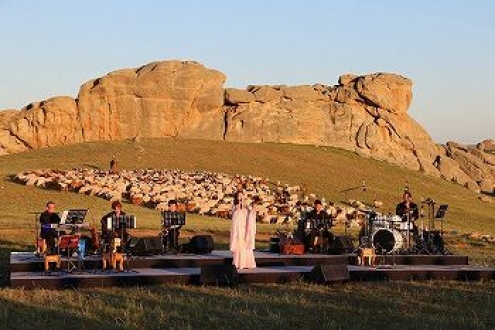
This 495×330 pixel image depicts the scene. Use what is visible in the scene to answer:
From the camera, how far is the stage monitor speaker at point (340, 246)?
2382 centimetres

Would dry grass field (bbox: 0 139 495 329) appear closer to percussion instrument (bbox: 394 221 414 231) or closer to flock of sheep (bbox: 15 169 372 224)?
percussion instrument (bbox: 394 221 414 231)

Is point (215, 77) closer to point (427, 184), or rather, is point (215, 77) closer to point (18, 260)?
point (427, 184)

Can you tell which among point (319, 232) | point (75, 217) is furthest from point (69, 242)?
point (319, 232)

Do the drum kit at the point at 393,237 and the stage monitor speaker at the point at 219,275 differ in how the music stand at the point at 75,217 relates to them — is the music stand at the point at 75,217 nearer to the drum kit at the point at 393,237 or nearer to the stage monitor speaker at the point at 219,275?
the stage monitor speaker at the point at 219,275

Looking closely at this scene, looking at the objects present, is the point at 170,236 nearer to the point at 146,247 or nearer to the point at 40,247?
the point at 146,247

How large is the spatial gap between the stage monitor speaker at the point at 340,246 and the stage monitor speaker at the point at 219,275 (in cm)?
A: 641

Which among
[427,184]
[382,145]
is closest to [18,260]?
[427,184]

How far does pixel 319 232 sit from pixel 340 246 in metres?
0.78

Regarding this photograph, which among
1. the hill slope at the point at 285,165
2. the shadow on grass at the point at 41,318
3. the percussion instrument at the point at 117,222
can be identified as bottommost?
the shadow on grass at the point at 41,318

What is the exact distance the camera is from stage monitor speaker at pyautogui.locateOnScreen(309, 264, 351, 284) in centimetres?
1806

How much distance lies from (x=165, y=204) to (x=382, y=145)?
44.2 meters

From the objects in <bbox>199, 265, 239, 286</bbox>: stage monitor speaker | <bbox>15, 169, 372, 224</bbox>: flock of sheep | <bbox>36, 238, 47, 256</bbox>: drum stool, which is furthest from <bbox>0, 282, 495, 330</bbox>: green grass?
<bbox>15, 169, 372, 224</bbox>: flock of sheep

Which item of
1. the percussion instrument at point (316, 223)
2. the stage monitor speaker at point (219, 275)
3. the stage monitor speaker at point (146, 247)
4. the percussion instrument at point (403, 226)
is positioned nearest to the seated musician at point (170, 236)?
the stage monitor speaker at point (146, 247)

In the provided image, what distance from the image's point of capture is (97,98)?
7419 cm
